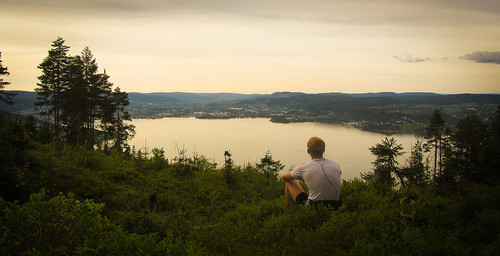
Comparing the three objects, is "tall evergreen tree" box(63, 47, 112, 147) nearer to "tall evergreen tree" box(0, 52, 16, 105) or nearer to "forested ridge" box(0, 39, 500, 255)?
"tall evergreen tree" box(0, 52, 16, 105)

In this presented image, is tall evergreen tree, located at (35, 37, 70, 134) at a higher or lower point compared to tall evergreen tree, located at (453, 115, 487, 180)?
higher

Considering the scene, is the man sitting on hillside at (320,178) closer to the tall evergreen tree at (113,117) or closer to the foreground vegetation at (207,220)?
the foreground vegetation at (207,220)

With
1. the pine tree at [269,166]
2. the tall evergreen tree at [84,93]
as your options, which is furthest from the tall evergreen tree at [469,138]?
the tall evergreen tree at [84,93]

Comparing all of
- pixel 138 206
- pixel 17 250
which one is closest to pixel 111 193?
pixel 138 206

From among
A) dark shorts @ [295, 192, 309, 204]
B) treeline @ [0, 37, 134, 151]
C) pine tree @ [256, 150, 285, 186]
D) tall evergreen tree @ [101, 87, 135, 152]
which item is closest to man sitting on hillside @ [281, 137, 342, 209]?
dark shorts @ [295, 192, 309, 204]

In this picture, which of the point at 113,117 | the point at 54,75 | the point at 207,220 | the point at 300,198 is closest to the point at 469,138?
the point at 300,198

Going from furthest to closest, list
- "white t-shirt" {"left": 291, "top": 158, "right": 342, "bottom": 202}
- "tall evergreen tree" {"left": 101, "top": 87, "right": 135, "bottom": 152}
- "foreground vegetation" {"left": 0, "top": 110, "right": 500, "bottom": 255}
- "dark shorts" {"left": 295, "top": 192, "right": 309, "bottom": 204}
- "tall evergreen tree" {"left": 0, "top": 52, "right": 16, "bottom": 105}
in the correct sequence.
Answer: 1. "tall evergreen tree" {"left": 101, "top": 87, "right": 135, "bottom": 152}
2. "tall evergreen tree" {"left": 0, "top": 52, "right": 16, "bottom": 105}
3. "dark shorts" {"left": 295, "top": 192, "right": 309, "bottom": 204}
4. "white t-shirt" {"left": 291, "top": 158, "right": 342, "bottom": 202}
5. "foreground vegetation" {"left": 0, "top": 110, "right": 500, "bottom": 255}

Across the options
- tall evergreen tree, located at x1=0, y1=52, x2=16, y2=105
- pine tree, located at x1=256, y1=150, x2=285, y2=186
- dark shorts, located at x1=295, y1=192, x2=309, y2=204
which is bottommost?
pine tree, located at x1=256, y1=150, x2=285, y2=186

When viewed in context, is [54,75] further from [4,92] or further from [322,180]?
[322,180]

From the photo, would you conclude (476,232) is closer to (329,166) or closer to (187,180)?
(329,166)

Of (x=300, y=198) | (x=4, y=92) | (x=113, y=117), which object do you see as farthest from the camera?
(x=113, y=117)

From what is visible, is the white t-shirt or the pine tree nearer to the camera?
the white t-shirt

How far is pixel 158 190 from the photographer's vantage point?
6633 millimetres

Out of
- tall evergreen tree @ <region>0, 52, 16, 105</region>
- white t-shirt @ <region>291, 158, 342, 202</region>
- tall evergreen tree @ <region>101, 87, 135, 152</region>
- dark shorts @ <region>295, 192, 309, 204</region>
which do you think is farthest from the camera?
tall evergreen tree @ <region>101, 87, 135, 152</region>
